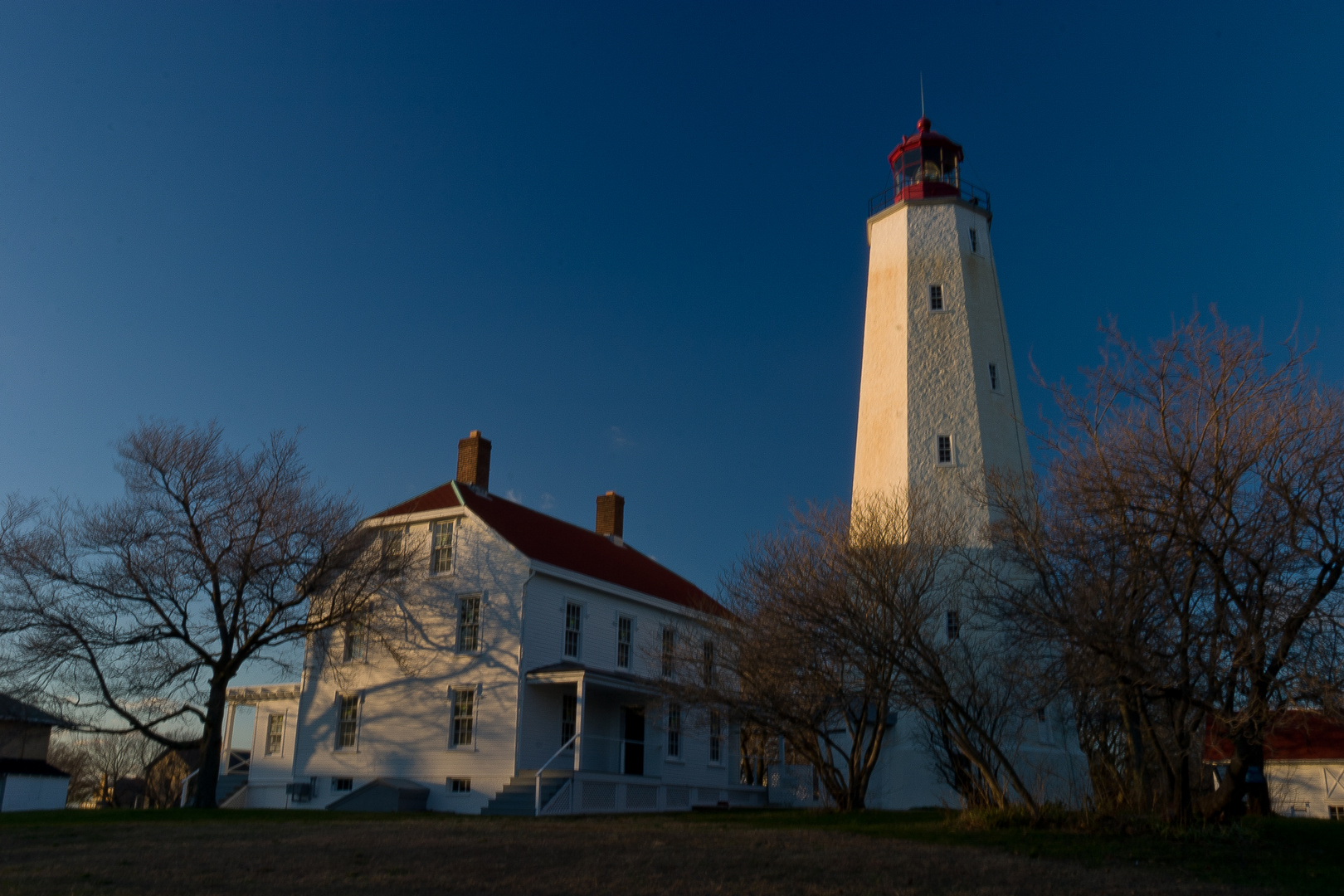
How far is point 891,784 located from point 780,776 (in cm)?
562

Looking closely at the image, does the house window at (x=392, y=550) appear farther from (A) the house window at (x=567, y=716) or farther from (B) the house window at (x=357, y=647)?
(A) the house window at (x=567, y=716)

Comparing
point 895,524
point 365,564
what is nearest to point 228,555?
point 365,564

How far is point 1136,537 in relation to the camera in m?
12.5

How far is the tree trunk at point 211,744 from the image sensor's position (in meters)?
21.4

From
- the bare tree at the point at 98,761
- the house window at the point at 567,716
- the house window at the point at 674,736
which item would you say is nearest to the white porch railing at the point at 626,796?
the house window at the point at 674,736

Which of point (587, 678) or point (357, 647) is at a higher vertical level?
point (357, 647)

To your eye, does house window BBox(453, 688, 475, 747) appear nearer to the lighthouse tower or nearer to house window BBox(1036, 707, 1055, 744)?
the lighthouse tower

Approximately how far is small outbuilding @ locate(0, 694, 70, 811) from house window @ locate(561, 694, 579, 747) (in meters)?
17.6

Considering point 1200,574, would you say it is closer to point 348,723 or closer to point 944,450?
point 944,450

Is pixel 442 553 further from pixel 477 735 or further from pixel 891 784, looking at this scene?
pixel 891 784

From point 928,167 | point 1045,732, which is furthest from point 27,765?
point 928,167

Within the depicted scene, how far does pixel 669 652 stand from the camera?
22766 millimetres

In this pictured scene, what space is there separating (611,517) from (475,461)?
19.7 ft

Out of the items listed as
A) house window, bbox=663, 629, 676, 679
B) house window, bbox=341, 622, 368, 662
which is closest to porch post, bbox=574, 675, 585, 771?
house window, bbox=663, 629, 676, 679
